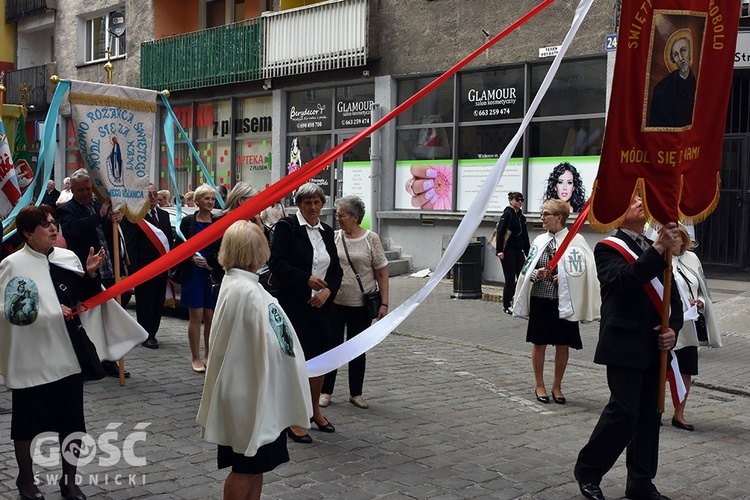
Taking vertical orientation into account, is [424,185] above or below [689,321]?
above

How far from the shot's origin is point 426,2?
1881 centimetres

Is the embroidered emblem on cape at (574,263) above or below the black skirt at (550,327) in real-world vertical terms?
above

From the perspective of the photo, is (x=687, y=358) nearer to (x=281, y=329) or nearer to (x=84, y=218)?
(x=281, y=329)

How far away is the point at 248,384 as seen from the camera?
4586mm

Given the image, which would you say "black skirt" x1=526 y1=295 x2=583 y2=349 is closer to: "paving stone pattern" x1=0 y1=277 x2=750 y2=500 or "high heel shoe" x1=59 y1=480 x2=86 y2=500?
"paving stone pattern" x1=0 y1=277 x2=750 y2=500

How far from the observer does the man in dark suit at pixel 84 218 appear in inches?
334

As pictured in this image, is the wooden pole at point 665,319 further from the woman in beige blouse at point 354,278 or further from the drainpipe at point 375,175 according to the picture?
the drainpipe at point 375,175

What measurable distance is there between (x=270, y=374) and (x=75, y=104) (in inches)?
187

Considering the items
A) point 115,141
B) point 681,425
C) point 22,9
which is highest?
point 22,9

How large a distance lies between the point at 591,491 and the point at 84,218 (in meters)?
5.24

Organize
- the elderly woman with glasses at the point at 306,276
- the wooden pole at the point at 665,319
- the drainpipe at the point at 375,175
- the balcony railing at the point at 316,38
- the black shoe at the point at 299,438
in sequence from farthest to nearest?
the balcony railing at the point at 316,38, the drainpipe at the point at 375,175, the elderly woman with glasses at the point at 306,276, the black shoe at the point at 299,438, the wooden pole at the point at 665,319

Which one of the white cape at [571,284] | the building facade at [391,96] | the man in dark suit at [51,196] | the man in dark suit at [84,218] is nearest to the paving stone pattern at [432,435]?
the white cape at [571,284]

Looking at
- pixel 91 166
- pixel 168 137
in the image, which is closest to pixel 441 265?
pixel 91 166

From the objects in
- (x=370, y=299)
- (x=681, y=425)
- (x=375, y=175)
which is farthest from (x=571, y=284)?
(x=375, y=175)
